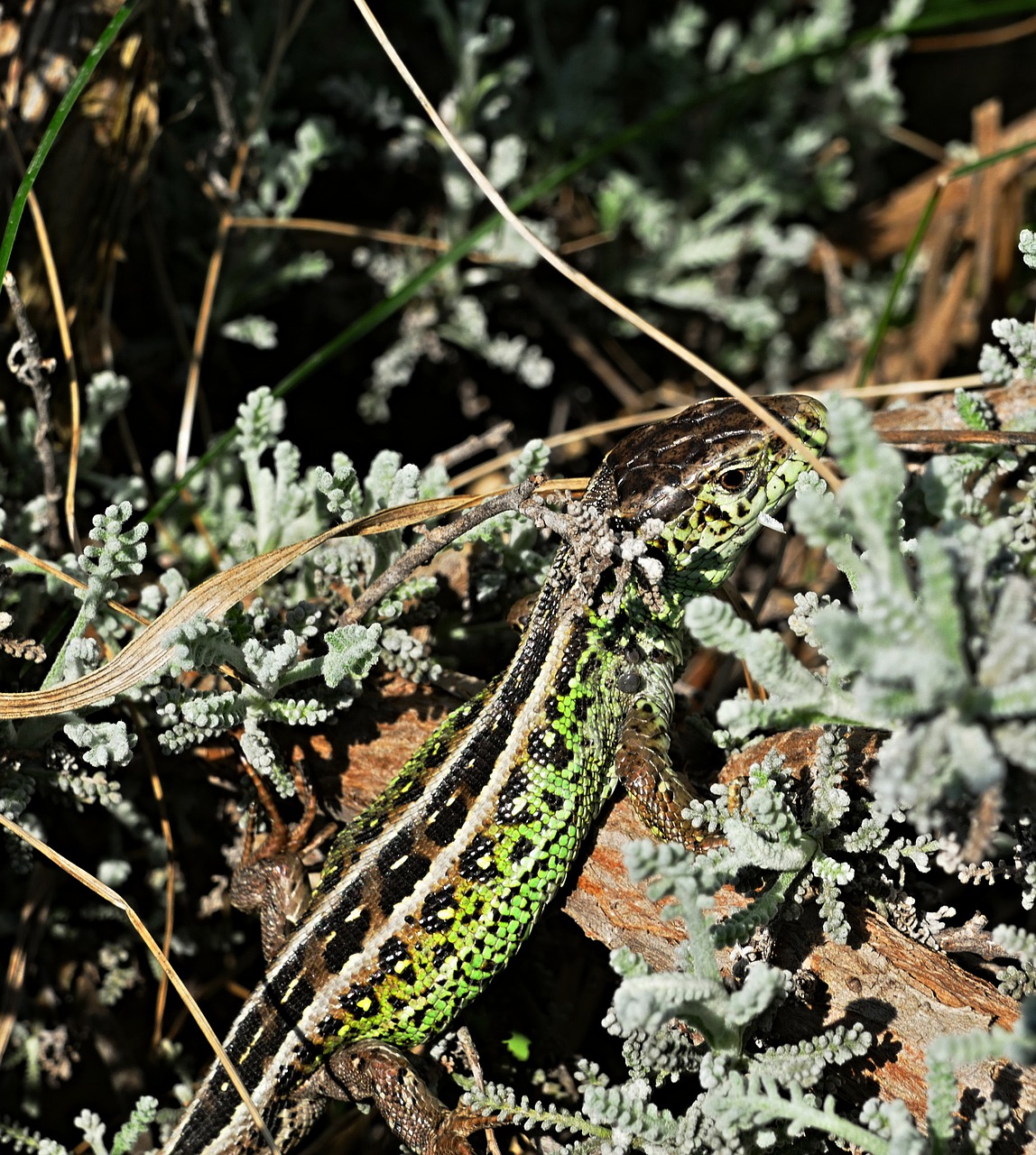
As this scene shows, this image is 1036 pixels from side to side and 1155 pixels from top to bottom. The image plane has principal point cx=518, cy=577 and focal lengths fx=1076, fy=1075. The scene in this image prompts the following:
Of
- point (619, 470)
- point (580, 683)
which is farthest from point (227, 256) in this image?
point (580, 683)

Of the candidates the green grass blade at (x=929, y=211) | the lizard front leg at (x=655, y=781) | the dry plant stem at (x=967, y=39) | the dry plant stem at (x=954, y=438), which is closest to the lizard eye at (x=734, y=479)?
the dry plant stem at (x=954, y=438)

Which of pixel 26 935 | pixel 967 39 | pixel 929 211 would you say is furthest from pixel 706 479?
pixel 967 39

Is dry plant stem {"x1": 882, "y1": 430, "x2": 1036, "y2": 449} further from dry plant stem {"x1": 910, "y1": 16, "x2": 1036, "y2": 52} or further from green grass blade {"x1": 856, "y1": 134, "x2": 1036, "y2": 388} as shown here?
dry plant stem {"x1": 910, "y1": 16, "x2": 1036, "y2": 52}

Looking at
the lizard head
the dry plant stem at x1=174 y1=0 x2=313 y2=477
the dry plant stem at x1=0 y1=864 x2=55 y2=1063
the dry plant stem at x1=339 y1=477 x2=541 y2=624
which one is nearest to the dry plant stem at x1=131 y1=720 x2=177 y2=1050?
the dry plant stem at x1=0 y1=864 x2=55 y2=1063

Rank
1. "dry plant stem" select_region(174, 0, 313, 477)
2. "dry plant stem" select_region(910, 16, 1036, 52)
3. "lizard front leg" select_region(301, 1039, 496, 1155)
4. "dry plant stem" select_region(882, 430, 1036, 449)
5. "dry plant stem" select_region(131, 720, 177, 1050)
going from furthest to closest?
"dry plant stem" select_region(910, 16, 1036, 52), "dry plant stem" select_region(174, 0, 313, 477), "dry plant stem" select_region(131, 720, 177, 1050), "dry plant stem" select_region(882, 430, 1036, 449), "lizard front leg" select_region(301, 1039, 496, 1155)

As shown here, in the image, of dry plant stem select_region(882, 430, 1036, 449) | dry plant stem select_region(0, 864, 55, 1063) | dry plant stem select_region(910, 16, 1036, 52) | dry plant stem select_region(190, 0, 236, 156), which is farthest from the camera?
dry plant stem select_region(910, 16, 1036, 52)

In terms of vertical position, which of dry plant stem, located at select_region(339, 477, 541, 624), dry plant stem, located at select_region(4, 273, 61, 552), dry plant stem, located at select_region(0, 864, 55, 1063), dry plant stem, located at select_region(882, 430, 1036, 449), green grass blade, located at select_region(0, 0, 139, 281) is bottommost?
dry plant stem, located at select_region(0, 864, 55, 1063)

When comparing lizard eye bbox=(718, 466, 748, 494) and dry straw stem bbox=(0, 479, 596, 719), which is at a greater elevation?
dry straw stem bbox=(0, 479, 596, 719)

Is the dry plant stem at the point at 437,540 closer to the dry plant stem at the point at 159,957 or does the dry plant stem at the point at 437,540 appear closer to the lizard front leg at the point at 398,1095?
the dry plant stem at the point at 159,957
